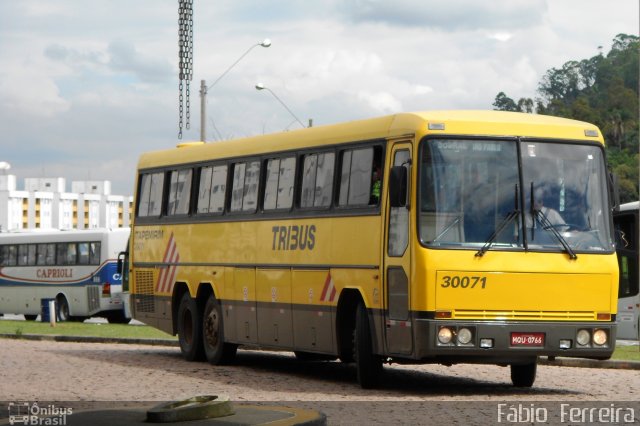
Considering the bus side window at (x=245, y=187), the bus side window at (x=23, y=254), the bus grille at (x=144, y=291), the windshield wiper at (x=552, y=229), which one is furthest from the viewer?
the bus side window at (x=23, y=254)

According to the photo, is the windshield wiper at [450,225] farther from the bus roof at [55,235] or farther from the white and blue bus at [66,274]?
the bus roof at [55,235]

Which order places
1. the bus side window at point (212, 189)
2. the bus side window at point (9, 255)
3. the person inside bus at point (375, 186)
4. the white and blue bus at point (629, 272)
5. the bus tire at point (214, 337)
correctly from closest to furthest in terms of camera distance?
1. the person inside bus at point (375, 186)
2. the bus tire at point (214, 337)
3. the bus side window at point (212, 189)
4. the white and blue bus at point (629, 272)
5. the bus side window at point (9, 255)

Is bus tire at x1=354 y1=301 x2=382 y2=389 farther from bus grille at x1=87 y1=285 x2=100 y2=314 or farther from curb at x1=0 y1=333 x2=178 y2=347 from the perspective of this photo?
bus grille at x1=87 y1=285 x2=100 y2=314

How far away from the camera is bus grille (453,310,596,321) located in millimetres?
16672

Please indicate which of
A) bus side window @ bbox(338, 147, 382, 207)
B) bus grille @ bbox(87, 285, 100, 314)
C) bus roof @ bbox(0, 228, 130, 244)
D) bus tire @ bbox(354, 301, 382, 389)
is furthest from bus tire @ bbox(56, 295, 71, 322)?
bus tire @ bbox(354, 301, 382, 389)

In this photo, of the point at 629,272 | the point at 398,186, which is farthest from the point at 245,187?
the point at 629,272

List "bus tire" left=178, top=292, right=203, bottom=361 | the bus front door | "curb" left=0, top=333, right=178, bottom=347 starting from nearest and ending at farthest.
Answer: the bus front door < "bus tire" left=178, top=292, right=203, bottom=361 < "curb" left=0, top=333, right=178, bottom=347

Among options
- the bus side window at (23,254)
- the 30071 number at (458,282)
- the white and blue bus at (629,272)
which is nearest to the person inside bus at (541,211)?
the 30071 number at (458,282)

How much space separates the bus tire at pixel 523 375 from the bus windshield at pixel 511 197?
1.88m

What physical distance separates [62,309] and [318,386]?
100 feet

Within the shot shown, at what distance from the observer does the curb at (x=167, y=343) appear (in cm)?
2200

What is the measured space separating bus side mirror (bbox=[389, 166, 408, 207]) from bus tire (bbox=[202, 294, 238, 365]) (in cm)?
633

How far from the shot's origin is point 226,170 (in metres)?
22.8

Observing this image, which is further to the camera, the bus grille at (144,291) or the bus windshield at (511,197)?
the bus grille at (144,291)
